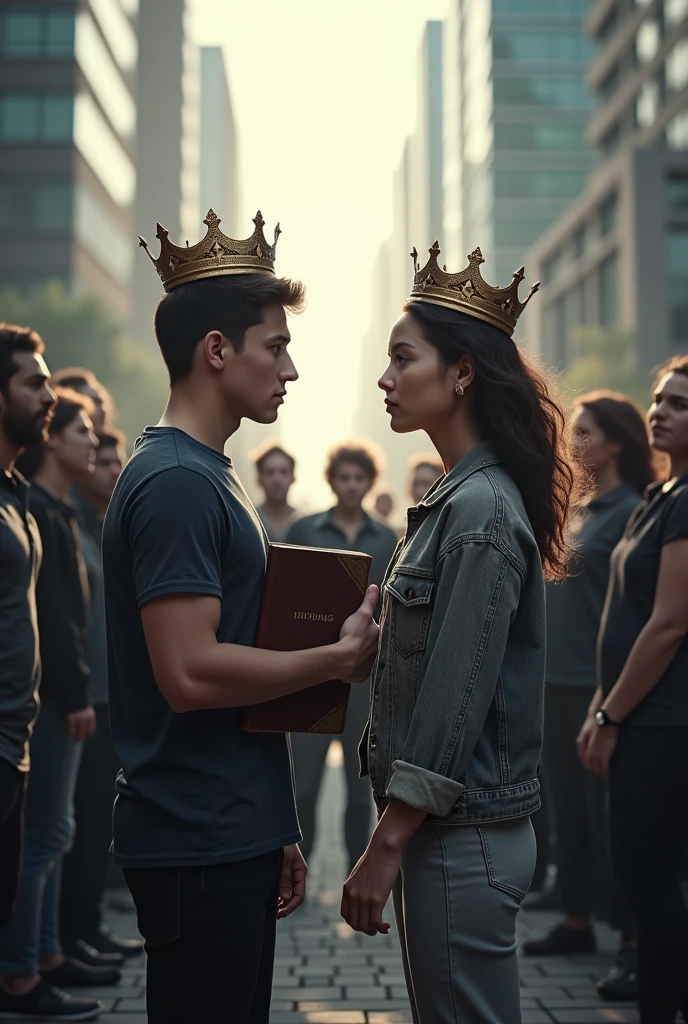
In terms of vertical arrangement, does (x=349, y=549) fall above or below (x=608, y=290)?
below

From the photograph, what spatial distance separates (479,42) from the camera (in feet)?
306

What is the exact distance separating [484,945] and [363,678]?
2.00 ft

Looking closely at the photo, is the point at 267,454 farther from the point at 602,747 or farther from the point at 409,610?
the point at 409,610

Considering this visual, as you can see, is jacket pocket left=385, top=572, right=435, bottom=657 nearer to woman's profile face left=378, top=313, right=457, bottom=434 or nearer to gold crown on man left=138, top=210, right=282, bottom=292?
woman's profile face left=378, top=313, right=457, bottom=434

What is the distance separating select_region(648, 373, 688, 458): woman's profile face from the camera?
4480 mm

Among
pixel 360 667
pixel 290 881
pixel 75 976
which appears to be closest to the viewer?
pixel 360 667

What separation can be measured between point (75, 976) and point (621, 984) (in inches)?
88.5

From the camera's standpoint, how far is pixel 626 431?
222 inches

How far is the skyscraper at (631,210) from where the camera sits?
148ft

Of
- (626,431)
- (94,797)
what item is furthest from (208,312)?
(94,797)

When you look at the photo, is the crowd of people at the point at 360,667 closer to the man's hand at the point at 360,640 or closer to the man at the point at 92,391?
the man's hand at the point at 360,640

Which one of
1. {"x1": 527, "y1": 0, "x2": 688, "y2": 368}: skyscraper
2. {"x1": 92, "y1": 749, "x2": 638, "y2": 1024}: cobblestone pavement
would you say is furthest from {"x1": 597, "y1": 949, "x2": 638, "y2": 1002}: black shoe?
{"x1": 527, "y1": 0, "x2": 688, "y2": 368}: skyscraper

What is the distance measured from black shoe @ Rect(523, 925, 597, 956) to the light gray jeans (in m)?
3.27

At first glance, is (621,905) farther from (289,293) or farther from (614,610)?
(289,293)
